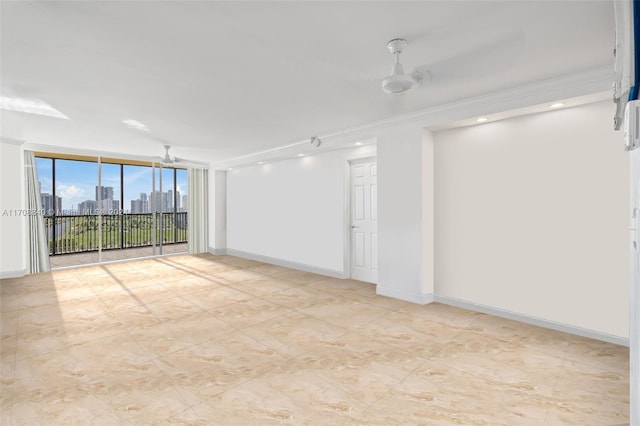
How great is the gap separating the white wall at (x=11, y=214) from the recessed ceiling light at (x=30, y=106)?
2.67m

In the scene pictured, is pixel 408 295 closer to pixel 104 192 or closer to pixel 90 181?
pixel 104 192

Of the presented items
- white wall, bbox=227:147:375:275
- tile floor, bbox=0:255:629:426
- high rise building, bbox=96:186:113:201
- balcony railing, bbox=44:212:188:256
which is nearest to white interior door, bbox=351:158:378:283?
white wall, bbox=227:147:375:275

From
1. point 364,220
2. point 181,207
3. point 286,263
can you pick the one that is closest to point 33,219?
point 181,207

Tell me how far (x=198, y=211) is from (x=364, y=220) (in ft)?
17.2

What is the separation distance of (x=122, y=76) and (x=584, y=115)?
4.41m

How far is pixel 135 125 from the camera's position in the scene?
15.4 ft

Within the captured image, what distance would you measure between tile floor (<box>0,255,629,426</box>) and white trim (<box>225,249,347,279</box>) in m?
1.35

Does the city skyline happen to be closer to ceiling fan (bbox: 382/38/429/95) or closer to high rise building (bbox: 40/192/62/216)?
high rise building (bbox: 40/192/62/216)

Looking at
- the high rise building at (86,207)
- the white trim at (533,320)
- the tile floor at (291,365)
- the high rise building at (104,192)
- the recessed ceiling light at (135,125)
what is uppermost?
the recessed ceiling light at (135,125)

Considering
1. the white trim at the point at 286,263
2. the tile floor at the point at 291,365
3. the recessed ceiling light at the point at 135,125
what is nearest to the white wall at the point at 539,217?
the tile floor at the point at 291,365

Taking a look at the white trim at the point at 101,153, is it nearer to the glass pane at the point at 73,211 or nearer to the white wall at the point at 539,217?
the glass pane at the point at 73,211

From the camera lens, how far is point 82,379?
2420 millimetres

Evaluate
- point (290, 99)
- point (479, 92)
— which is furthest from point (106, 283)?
point (479, 92)

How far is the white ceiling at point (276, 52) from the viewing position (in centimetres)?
199
